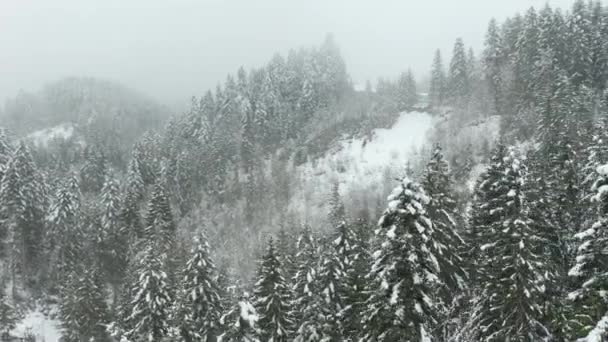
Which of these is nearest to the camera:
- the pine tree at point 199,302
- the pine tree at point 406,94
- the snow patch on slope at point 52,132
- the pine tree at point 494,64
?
the pine tree at point 199,302

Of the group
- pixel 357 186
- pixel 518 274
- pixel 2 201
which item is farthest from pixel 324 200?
pixel 518 274

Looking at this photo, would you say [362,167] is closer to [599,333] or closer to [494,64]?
[494,64]

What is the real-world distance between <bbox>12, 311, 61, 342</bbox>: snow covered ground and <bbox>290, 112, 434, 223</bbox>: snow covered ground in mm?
40496

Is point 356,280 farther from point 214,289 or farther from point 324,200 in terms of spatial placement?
point 324,200

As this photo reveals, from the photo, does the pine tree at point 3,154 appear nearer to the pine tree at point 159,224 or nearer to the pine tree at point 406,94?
the pine tree at point 159,224

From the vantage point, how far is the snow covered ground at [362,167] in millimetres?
82938

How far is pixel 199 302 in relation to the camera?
3419 cm

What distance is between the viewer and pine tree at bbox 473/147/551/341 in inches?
879

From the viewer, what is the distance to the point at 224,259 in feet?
253

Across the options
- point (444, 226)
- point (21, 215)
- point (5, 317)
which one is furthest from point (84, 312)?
point (444, 226)

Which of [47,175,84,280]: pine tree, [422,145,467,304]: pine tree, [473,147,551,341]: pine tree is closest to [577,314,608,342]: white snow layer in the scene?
[473,147,551,341]: pine tree

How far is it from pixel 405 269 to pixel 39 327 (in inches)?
2095

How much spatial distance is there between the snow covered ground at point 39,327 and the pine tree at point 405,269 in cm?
4735

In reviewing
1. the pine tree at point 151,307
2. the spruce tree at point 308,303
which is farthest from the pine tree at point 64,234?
the spruce tree at point 308,303
